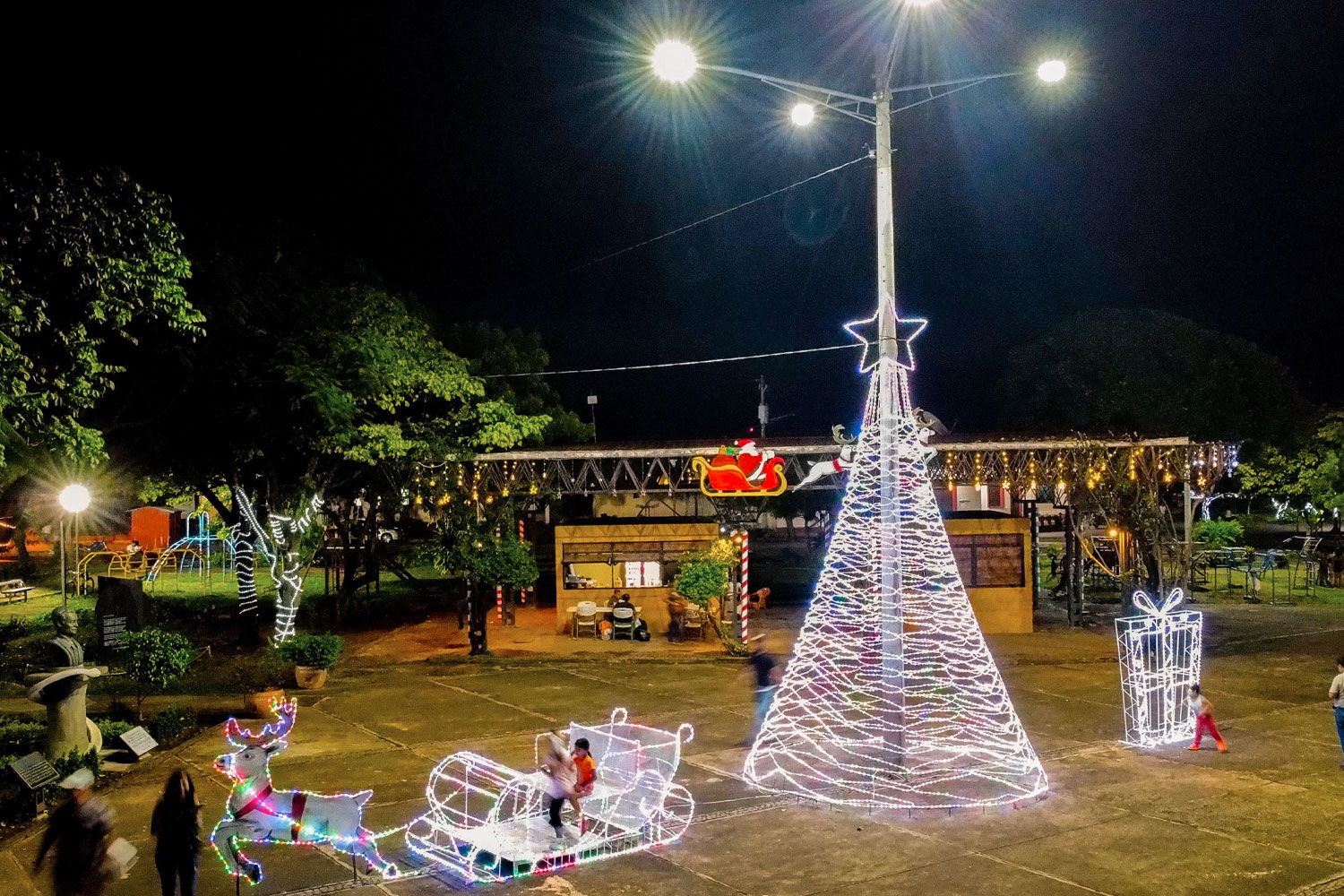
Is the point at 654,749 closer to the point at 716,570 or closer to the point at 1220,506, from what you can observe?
the point at 716,570

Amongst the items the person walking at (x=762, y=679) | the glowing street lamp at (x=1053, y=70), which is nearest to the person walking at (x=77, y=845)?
the person walking at (x=762, y=679)

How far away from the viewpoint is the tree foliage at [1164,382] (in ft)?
140

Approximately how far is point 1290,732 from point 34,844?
13.4 metres

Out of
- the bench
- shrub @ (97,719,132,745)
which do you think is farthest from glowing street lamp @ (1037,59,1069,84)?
the bench

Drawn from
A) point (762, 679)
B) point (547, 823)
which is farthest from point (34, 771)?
point (762, 679)

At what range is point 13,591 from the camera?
2836 centimetres

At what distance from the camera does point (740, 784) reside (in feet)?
34.6

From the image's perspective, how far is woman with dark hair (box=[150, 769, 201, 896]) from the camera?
686cm

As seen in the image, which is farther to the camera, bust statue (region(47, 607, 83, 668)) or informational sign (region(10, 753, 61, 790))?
bust statue (region(47, 607, 83, 668))

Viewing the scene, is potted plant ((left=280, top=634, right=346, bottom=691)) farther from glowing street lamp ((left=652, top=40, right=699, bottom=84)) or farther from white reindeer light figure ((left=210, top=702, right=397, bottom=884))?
glowing street lamp ((left=652, top=40, right=699, bottom=84))

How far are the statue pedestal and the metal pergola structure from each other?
35.7 feet

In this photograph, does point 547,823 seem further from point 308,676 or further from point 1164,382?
point 1164,382

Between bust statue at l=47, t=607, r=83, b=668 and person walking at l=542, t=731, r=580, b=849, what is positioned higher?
bust statue at l=47, t=607, r=83, b=668

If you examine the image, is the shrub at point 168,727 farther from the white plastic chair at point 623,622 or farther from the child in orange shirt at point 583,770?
the white plastic chair at point 623,622
